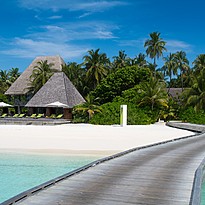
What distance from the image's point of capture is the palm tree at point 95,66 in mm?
49188

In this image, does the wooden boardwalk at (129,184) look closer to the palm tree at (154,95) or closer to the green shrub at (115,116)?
the green shrub at (115,116)

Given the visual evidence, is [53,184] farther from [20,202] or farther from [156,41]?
[156,41]

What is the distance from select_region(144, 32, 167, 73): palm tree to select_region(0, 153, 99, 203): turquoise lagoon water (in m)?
44.4

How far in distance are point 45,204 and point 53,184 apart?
4.70ft

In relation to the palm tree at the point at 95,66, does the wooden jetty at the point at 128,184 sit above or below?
below

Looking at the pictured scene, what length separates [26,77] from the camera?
51.3 meters

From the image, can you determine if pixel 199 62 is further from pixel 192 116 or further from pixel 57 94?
pixel 57 94

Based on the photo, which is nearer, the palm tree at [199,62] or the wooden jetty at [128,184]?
the wooden jetty at [128,184]

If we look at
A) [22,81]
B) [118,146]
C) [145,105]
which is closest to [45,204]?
[118,146]

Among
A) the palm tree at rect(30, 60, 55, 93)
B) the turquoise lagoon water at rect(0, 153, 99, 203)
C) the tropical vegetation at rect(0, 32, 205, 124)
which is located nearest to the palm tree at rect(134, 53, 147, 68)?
the tropical vegetation at rect(0, 32, 205, 124)

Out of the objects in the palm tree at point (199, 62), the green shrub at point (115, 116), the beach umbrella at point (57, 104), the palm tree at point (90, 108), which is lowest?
the green shrub at point (115, 116)

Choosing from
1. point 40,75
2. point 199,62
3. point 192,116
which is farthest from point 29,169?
point 199,62

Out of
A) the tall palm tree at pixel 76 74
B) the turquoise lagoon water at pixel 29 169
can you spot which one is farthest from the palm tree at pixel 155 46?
the turquoise lagoon water at pixel 29 169

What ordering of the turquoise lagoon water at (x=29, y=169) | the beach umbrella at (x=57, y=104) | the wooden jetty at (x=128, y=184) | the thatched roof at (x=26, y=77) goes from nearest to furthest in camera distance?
the wooden jetty at (x=128, y=184)
the turquoise lagoon water at (x=29, y=169)
the beach umbrella at (x=57, y=104)
the thatched roof at (x=26, y=77)
